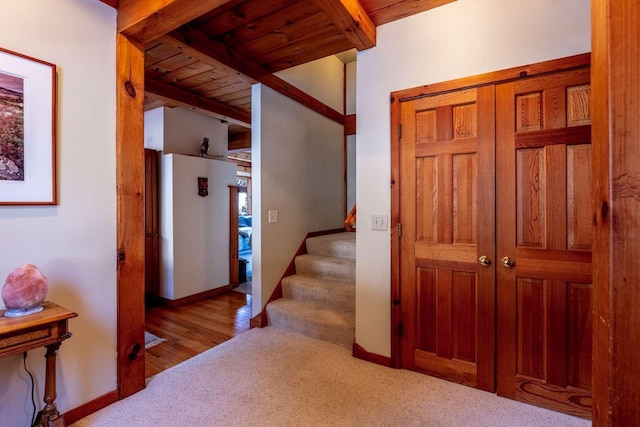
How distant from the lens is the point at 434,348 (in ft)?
6.97

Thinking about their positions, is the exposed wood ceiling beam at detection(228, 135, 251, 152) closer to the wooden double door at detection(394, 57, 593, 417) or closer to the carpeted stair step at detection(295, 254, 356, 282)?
the carpeted stair step at detection(295, 254, 356, 282)

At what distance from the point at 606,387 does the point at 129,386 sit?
Result: 93.4 inches

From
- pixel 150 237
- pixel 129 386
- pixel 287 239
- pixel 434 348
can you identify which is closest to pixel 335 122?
pixel 287 239

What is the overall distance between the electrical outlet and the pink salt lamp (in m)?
1.98

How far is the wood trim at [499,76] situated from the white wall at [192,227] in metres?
2.83

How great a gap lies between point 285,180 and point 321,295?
51.8 inches

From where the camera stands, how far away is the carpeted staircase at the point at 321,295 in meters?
2.72

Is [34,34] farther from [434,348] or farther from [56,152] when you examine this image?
[434,348]

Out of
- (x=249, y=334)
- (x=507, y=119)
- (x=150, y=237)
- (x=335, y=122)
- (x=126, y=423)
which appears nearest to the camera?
(x=126, y=423)

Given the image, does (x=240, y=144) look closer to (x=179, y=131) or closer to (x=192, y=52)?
(x=179, y=131)

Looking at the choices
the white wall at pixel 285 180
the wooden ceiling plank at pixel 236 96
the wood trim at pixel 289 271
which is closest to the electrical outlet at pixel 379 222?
the white wall at pixel 285 180

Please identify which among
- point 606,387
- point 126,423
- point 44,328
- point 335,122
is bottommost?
point 126,423

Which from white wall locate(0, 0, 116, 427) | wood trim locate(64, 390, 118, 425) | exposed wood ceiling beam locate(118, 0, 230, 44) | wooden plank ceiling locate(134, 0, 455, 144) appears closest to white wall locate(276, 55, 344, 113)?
wooden plank ceiling locate(134, 0, 455, 144)

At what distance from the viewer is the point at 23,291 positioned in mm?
1360
